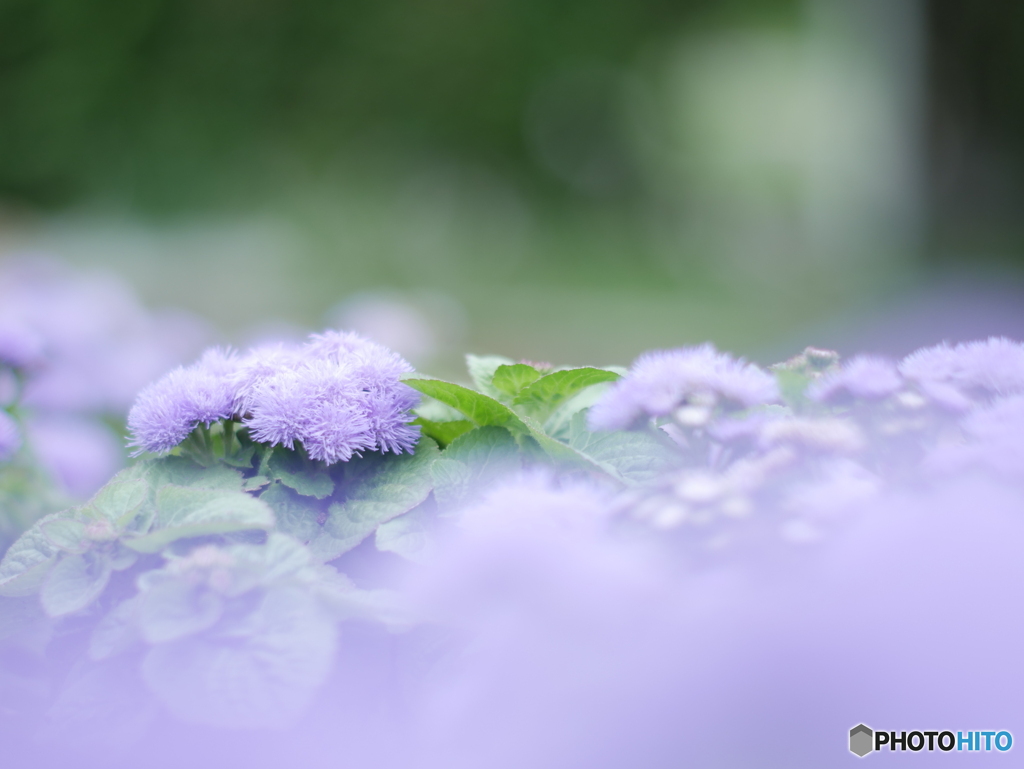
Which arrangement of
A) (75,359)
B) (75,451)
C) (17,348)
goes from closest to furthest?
(17,348), (75,451), (75,359)

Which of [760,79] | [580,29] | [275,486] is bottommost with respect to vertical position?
[275,486]

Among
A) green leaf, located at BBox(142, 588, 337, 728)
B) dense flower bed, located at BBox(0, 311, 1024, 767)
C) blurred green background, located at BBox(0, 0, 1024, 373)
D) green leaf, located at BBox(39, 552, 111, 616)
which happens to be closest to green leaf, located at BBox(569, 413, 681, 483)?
dense flower bed, located at BBox(0, 311, 1024, 767)

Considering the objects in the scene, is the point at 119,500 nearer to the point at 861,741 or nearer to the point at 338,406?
the point at 338,406

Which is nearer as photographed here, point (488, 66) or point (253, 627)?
point (253, 627)

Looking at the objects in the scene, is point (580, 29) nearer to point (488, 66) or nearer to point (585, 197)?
point (488, 66)

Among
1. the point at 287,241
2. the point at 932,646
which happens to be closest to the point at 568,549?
the point at 932,646

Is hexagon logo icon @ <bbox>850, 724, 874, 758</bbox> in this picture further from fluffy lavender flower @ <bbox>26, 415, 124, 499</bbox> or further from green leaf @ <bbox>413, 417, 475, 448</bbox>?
fluffy lavender flower @ <bbox>26, 415, 124, 499</bbox>

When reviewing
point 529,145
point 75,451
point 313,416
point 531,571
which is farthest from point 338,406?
point 529,145
